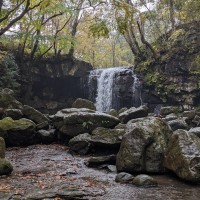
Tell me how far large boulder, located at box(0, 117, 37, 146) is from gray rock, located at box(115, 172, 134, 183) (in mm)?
5464

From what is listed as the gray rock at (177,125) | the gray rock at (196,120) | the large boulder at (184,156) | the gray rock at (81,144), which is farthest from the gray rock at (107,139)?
the gray rock at (196,120)

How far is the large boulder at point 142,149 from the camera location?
7.65 metres

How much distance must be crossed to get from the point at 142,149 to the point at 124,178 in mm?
1068

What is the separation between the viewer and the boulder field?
24.2ft

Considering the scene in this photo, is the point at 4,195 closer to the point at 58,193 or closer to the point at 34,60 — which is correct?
the point at 58,193

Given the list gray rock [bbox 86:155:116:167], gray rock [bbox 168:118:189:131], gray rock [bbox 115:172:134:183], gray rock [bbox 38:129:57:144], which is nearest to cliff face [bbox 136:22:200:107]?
gray rock [bbox 168:118:189:131]

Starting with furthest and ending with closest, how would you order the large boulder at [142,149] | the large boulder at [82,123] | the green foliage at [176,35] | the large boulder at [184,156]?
the green foliage at [176,35] → the large boulder at [82,123] → the large boulder at [142,149] → the large boulder at [184,156]

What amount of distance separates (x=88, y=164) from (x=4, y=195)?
10.9 ft

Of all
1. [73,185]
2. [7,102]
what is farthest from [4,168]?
[7,102]

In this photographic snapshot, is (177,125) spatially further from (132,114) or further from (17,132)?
(17,132)

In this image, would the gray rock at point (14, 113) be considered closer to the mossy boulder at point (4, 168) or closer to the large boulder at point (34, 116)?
the large boulder at point (34, 116)

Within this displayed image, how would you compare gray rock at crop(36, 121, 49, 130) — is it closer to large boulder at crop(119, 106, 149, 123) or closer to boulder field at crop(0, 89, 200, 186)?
boulder field at crop(0, 89, 200, 186)

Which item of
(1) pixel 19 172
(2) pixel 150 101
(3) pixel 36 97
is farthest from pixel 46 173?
(3) pixel 36 97

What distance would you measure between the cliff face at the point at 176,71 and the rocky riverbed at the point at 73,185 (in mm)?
12964
